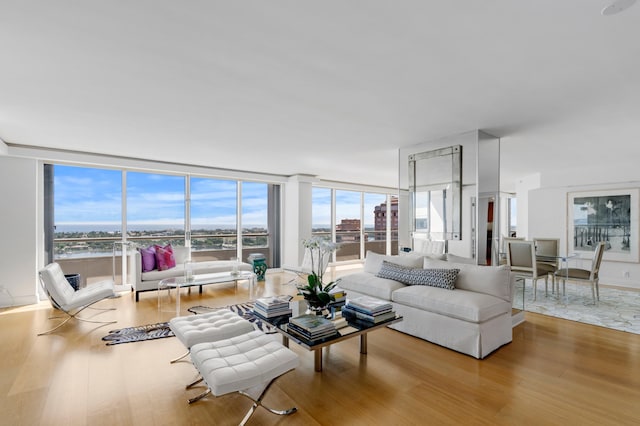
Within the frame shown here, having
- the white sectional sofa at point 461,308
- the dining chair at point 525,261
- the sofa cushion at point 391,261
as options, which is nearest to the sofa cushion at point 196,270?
the sofa cushion at point 391,261

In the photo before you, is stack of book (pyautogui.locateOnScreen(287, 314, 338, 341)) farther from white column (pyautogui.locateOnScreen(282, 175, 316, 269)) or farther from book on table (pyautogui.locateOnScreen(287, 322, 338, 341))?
white column (pyautogui.locateOnScreen(282, 175, 316, 269))

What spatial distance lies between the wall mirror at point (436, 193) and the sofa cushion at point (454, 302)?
1278 millimetres

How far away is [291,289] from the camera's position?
600cm

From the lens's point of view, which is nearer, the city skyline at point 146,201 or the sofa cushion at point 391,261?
the sofa cushion at point 391,261

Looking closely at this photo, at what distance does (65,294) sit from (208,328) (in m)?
2.48

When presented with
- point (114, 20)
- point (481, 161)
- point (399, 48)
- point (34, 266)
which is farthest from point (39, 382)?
point (481, 161)

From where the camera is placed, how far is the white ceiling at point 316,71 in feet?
5.97

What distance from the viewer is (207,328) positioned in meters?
2.64

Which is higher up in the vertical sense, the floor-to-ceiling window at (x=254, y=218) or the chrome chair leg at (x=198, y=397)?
the floor-to-ceiling window at (x=254, y=218)

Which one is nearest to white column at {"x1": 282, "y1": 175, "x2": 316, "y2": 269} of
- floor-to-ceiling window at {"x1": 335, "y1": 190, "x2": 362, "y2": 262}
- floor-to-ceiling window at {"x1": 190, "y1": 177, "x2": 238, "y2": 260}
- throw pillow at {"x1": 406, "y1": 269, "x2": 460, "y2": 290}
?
floor-to-ceiling window at {"x1": 190, "y1": 177, "x2": 238, "y2": 260}

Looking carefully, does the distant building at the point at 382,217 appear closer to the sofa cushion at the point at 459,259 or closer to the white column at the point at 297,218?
the white column at the point at 297,218

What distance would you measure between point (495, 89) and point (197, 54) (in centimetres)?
257

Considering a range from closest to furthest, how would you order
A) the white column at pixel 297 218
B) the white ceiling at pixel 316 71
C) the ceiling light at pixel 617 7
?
the ceiling light at pixel 617 7 < the white ceiling at pixel 316 71 < the white column at pixel 297 218

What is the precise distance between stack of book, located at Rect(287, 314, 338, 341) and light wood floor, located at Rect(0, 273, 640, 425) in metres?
0.40
